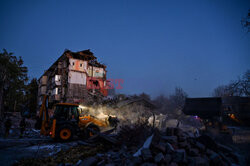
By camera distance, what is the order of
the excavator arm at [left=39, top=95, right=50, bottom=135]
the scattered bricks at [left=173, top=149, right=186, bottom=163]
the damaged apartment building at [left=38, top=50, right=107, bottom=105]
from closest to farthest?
the scattered bricks at [left=173, top=149, right=186, bottom=163]
the excavator arm at [left=39, top=95, right=50, bottom=135]
the damaged apartment building at [left=38, top=50, right=107, bottom=105]

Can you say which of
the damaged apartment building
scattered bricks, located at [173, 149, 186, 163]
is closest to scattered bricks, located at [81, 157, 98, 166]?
scattered bricks, located at [173, 149, 186, 163]

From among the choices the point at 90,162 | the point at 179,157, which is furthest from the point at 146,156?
the point at 90,162

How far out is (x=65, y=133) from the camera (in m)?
10.0

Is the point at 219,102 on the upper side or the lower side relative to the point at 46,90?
lower

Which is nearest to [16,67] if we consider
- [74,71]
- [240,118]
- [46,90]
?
[46,90]

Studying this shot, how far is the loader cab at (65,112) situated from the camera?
10.5 m

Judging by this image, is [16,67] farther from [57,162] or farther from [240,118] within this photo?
[240,118]

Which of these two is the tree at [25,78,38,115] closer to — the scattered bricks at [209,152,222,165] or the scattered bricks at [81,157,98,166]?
the scattered bricks at [81,157,98,166]

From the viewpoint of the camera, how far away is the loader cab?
10500 mm

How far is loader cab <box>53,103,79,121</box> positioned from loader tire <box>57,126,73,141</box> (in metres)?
0.74

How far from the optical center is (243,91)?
1296 cm

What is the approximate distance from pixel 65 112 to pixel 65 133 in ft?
4.54

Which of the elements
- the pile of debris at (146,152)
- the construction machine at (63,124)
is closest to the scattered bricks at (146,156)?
the pile of debris at (146,152)

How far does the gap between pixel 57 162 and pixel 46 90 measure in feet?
118
